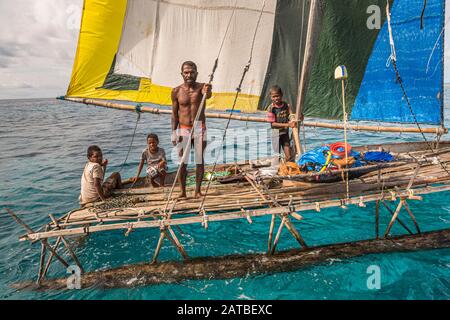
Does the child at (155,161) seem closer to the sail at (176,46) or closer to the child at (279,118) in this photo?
the sail at (176,46)

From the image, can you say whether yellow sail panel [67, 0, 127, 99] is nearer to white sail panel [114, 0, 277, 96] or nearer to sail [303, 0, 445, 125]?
white sail panel [114, 0, 277, 96]

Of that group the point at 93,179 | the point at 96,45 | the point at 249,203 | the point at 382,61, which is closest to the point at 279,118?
the point at 249,203

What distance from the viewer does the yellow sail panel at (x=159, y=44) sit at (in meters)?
7.18

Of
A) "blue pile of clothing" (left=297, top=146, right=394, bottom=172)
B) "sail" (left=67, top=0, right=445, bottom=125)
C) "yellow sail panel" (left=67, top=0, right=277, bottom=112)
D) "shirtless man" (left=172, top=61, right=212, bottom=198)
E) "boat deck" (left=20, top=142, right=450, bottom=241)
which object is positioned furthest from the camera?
"sail" (left=67, top=0, right=445, bottom=125)

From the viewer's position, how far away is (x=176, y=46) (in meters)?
7.86

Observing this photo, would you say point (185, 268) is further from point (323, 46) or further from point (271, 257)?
point (323, 46)

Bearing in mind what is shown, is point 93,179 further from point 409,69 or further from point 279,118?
point 409,69

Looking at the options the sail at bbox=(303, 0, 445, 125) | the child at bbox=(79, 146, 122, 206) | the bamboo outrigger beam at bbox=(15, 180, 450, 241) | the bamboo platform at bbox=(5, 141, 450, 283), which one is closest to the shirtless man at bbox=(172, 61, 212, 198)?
the bamboo platform at bbox=(5, 141, 450, 283)

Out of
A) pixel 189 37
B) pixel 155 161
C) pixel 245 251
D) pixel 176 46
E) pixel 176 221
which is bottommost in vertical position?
pixel 245 251

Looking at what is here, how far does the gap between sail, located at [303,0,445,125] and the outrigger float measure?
0.09 feet

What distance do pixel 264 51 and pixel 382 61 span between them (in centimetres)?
348

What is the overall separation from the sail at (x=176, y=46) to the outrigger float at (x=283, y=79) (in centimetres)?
3

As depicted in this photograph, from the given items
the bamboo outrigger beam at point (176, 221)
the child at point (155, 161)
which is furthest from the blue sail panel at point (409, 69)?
the child at point (155, 161)

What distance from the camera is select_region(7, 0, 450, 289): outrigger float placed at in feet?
19.0
